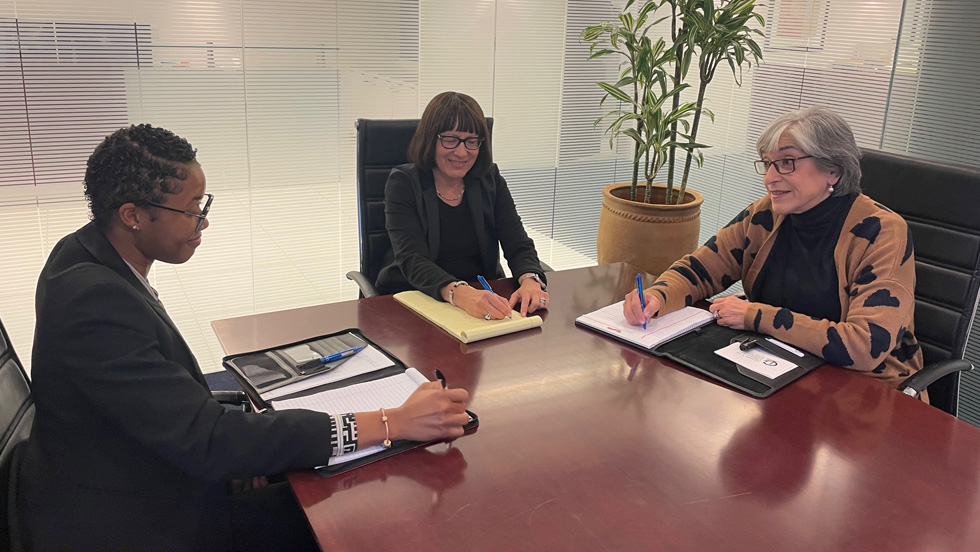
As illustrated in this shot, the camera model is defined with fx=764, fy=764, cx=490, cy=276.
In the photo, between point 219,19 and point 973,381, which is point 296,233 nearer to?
point 219,19

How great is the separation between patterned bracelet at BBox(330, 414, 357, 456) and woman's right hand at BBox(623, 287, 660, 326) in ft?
2.95

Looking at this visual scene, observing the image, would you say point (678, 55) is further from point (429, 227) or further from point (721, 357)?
point (721, 357)

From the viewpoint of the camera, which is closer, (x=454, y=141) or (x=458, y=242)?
(x=454, y=141)

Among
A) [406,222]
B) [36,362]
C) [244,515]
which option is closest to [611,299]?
[406,222]

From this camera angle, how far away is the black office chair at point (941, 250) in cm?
205

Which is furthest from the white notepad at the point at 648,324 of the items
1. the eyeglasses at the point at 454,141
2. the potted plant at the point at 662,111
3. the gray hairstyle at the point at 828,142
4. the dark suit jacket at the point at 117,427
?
the potted plant at the point at 662,111

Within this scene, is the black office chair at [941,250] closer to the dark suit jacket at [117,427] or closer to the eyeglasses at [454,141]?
the eyeglasses at [454,141]

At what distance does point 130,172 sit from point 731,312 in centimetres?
147

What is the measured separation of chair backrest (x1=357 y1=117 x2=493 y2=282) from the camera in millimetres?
2727

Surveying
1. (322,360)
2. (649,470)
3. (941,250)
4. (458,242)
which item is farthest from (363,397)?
(941,250)

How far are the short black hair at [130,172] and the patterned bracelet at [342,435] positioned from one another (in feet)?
1.69

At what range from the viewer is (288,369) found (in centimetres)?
171

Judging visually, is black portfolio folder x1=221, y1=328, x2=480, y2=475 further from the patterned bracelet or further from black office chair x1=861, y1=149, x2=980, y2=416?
black office chair x1=861, y1=149, x2=980, y2=416

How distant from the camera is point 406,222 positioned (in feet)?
8.34
